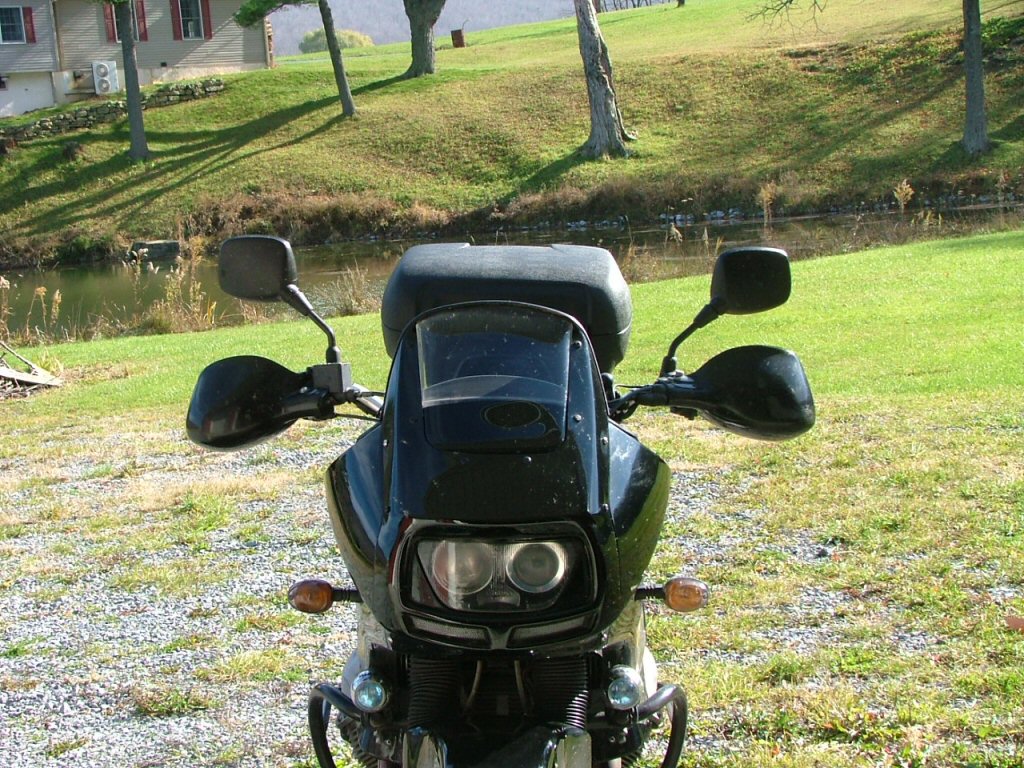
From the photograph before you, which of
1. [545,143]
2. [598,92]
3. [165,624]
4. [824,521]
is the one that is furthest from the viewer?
[545,143]

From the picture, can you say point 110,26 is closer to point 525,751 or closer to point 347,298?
point 347,298

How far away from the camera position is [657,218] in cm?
3325

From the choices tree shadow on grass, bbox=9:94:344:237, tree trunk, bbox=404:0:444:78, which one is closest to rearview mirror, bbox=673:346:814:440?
tree shadow on grass, bbox=9:94:344:237

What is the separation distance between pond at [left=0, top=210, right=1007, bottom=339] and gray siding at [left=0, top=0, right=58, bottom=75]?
53.8 feet

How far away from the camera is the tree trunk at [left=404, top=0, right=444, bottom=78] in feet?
156

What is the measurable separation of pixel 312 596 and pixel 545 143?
126 feet

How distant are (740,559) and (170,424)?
5616 mm

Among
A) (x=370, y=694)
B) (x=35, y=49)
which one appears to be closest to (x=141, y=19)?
(x=35, y=49)

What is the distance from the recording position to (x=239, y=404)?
2.67m

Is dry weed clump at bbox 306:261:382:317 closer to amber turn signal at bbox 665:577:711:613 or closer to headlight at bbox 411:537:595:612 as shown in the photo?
amber turn signal at bbox 665:577:711:613

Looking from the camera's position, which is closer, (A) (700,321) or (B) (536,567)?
(B) (536,567)

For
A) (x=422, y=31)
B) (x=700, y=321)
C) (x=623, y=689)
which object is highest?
(x=422, y=31)

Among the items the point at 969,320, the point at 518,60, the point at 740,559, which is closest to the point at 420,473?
the point at 740,559

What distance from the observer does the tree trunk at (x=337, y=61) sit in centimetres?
4362
